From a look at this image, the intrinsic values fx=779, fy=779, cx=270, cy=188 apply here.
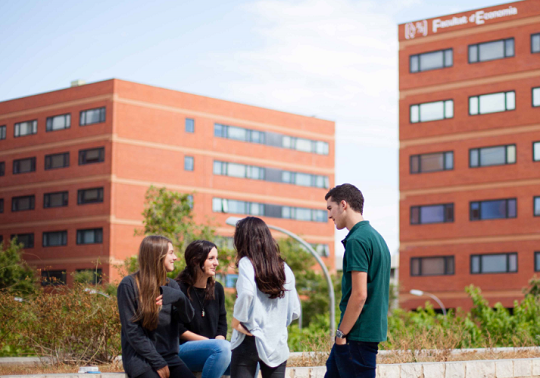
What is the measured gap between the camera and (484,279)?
139 ft

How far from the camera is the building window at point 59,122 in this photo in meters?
56.3

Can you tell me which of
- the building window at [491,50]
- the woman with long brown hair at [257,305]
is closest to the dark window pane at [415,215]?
the building window at [491,50]

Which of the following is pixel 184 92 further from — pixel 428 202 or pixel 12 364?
pixel 12 364

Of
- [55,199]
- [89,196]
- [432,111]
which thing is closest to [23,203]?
[55,199]

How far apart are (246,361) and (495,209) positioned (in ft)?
130

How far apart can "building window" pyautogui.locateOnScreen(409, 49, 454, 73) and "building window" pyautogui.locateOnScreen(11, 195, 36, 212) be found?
29.5 m

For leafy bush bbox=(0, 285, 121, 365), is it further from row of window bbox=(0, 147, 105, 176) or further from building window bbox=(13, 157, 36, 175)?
building window bbox=(13, 157, 36, 175)

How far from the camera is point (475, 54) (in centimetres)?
4425

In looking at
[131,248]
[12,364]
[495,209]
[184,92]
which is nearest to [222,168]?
[184,92]

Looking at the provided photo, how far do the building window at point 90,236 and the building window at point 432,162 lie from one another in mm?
21662

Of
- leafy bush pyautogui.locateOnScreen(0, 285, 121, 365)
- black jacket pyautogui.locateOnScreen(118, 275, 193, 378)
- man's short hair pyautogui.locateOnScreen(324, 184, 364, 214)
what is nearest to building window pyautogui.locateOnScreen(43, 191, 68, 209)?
leafy bush pyautogui.locateOnScreen(0, 285, 121, 365)

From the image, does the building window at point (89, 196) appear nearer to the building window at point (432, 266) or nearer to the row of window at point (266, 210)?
the row of window at point (266, 210)

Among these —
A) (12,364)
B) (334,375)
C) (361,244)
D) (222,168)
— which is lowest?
(12,364)

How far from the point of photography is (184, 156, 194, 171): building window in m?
57.0
